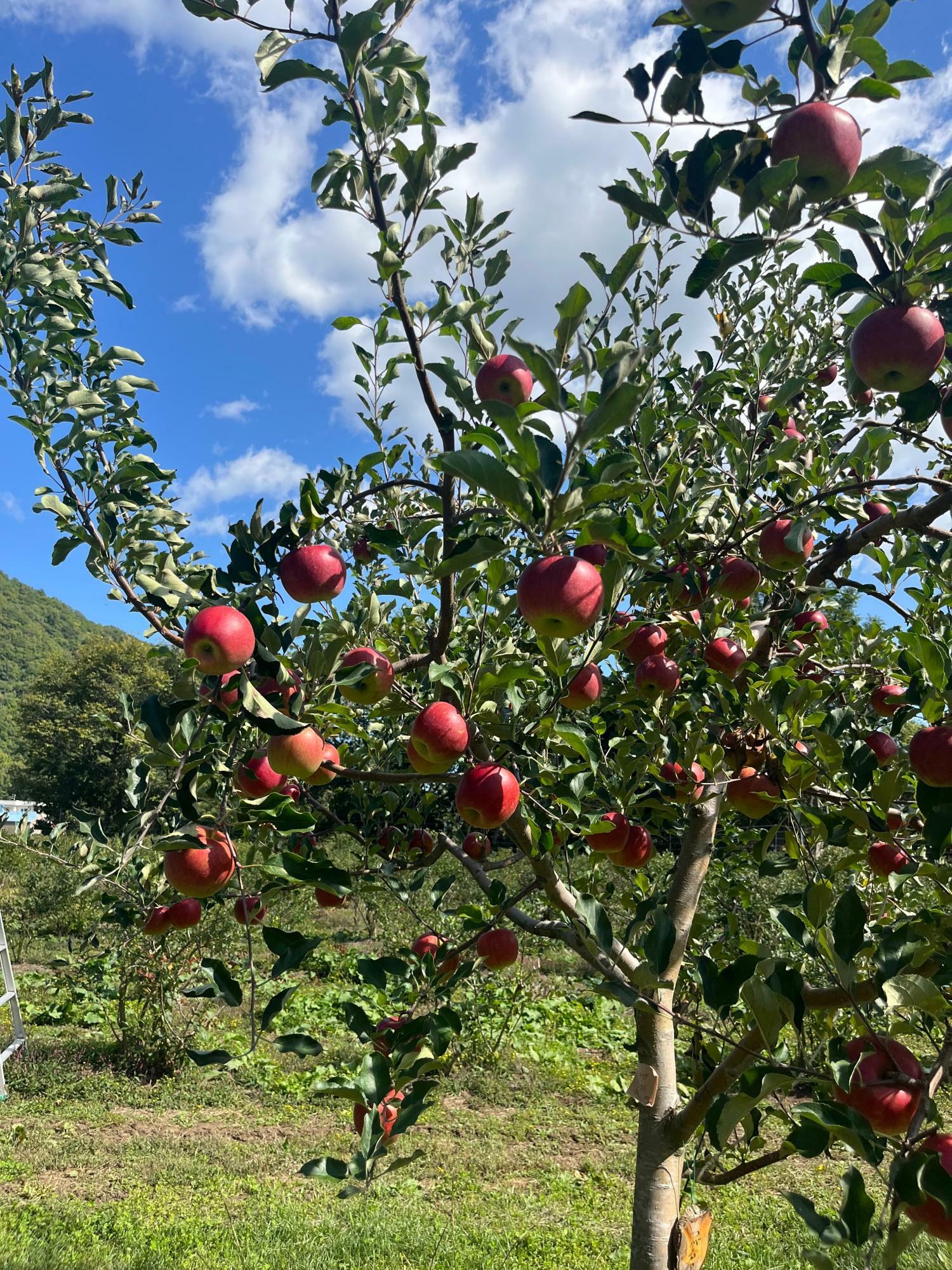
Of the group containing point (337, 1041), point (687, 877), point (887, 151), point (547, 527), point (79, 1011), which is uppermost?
point (887, 151)

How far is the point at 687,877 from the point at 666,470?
1326 mm

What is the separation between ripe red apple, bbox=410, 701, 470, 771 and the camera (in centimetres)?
174

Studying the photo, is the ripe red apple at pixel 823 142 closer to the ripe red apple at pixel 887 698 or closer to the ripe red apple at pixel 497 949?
the ripe red apple at pixel 887 698

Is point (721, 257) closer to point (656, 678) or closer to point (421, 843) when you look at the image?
point (656, 678)

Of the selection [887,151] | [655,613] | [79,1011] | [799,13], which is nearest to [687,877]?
[655,613]

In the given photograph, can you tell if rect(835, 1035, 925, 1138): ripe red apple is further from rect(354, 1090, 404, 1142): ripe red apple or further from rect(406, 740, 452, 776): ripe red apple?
rect(406, 740, 452, 776): ripe red apple

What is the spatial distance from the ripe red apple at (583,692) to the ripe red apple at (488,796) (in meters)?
0.22

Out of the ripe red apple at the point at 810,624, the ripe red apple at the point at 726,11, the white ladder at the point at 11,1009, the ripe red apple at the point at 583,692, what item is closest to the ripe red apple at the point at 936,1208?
the ripe red apple at the point at 583,692

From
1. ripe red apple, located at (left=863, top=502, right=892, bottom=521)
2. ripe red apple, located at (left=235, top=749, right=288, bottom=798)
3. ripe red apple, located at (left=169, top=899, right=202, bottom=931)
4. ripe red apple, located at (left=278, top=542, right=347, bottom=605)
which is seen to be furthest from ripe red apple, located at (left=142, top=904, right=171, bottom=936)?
ripe red apple, located at (left=863, top=502, right=892, bottom=521)

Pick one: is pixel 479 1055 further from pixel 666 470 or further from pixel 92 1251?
pixel 666 470

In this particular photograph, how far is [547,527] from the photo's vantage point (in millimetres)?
1267

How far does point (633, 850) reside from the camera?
8.51 ft

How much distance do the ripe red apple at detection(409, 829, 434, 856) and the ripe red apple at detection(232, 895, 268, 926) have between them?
65 cm

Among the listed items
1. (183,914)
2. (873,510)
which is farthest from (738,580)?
(183,914)
